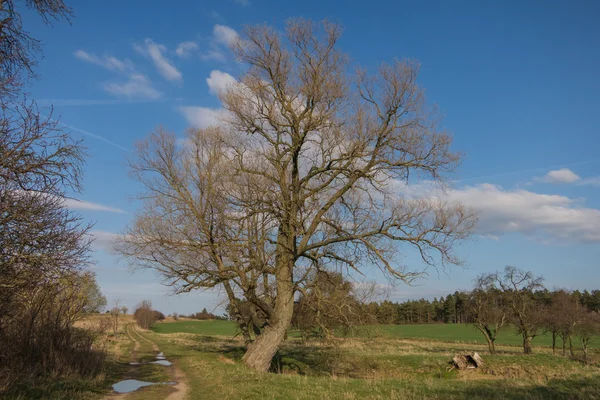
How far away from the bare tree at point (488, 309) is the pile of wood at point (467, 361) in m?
13.0

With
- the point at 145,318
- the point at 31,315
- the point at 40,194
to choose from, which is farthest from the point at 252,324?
the point at 145,318

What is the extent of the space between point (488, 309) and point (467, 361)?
622 inches

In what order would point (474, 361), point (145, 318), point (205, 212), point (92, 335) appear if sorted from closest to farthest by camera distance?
point (92, 335), point (205, 212), point (474, 361), point (145, 318)

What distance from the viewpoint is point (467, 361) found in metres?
20.0

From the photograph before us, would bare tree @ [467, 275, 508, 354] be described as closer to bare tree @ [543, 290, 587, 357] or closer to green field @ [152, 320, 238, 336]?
bare tree @ [543, 290, 587, 357]

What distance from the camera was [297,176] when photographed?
51.4 ft

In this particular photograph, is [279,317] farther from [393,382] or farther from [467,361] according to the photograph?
[467,361]

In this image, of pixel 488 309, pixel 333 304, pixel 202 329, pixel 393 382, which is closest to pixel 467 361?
pixel 333 304

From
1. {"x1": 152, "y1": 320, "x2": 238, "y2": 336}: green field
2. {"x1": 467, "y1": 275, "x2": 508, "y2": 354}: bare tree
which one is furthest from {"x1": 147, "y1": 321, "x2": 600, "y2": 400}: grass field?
{"x1": 152, "y1": 320, "x2": 238, "y2": 336}: green field

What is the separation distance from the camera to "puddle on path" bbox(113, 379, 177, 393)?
36.3 feet

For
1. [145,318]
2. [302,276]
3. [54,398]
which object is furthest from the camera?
[145,318]

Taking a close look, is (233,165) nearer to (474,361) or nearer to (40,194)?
(40,194)

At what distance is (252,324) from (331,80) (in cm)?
1169

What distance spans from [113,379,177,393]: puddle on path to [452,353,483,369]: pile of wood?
46.4ft
